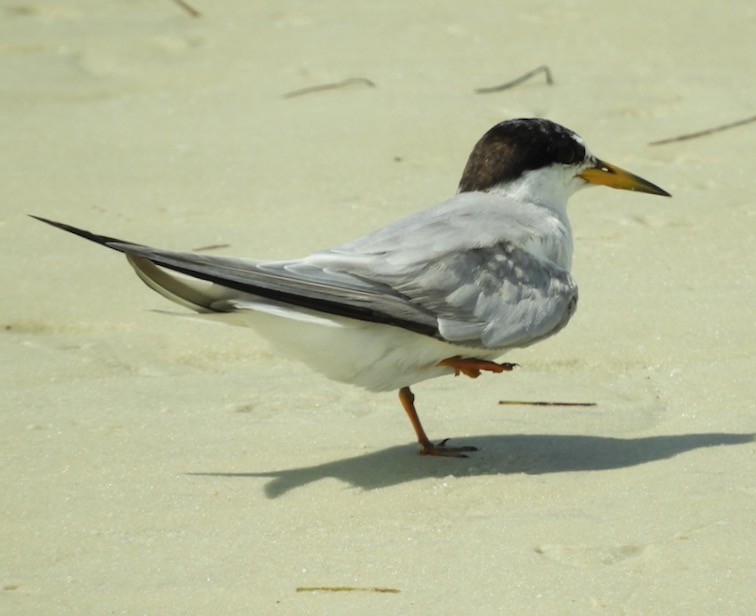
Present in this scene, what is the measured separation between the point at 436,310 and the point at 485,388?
29.3 inches

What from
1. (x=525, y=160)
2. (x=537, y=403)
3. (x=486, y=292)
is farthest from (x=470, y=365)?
(x=525, y=160)

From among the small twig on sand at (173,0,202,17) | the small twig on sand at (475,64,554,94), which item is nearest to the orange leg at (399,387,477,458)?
the small twig on sand at (475,64,554,94)

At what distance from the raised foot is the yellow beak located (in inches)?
47.7

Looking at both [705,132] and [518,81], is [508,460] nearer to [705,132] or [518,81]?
[705,132]

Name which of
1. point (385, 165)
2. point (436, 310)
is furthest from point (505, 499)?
point (385, 165)

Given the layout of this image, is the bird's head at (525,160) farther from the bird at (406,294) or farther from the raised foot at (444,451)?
the raised foot at (444,451)

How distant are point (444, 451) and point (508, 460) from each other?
0.20 metres

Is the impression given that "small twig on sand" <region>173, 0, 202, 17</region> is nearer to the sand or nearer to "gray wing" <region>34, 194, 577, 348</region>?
the sand

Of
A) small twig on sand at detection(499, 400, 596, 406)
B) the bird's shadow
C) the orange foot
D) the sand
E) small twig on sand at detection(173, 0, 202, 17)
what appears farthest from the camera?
small twig on sand at detection(173, 0, 202, 17)

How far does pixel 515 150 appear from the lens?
4.51 m

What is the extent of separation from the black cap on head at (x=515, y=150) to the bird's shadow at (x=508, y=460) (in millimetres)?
931

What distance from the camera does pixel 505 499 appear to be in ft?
12.0

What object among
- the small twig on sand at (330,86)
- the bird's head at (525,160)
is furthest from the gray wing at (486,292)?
the small twig on sand at (330,86)

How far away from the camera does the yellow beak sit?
480 centimetres
